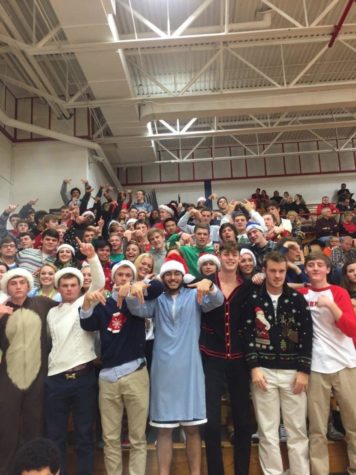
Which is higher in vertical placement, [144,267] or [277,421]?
[144,267]

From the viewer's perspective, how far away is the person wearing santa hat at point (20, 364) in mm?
2701

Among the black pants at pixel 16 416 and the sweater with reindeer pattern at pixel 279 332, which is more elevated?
the sweater with reindeer pattern at pixel 279 332

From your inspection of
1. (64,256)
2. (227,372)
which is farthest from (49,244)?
(227,372)

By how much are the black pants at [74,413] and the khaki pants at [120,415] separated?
10cm

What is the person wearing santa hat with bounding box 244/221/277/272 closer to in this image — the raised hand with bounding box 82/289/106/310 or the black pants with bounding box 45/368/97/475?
the raised hand with bounding box 82/289/106/310

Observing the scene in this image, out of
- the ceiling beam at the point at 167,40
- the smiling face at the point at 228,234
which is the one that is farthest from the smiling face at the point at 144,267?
the ceiling beam at the point at 167,40

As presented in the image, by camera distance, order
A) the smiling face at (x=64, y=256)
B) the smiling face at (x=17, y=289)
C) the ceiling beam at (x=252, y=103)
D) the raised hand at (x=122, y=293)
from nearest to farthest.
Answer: the raised hand at (x=122, y=293)
the smiling face at (x=17, y=289)
the smiling face at (x=64, y=256)
the ceiling beam at (x=252, y=103)

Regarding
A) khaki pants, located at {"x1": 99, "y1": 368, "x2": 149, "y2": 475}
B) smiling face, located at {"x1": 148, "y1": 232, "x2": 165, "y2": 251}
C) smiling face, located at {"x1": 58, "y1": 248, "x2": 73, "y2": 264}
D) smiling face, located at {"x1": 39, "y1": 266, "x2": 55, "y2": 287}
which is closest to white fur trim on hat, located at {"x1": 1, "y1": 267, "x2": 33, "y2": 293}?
smiling face, located at {"x1": 39, "y1": 266, "x2": 55, "y2": 287}

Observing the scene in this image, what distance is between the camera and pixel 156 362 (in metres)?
2.84

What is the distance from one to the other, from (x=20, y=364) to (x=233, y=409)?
152cm

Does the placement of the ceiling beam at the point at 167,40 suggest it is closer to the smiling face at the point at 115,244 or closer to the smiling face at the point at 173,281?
the smiling face at the point at 115,244

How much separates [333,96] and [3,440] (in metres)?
8.77

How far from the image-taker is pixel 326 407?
9.12 feet

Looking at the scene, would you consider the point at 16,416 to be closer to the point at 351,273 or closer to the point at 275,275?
the point at 275,275
